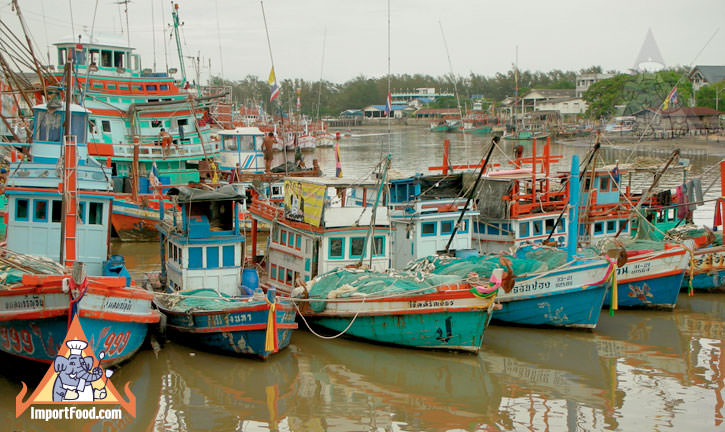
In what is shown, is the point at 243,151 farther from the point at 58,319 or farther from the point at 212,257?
the point at 58,319

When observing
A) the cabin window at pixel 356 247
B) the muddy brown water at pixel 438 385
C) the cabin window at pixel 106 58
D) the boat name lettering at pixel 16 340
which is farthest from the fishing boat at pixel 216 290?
the cabin window at pixel 106 58

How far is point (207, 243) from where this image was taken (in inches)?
728

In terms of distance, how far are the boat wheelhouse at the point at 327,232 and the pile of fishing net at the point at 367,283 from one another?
Result: 552mm

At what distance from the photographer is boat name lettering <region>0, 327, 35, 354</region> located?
15195 mm

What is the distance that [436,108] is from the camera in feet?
539

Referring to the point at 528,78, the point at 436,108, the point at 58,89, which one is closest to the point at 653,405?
the point at 58,89

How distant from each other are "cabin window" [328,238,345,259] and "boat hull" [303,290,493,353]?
1691 millimetres

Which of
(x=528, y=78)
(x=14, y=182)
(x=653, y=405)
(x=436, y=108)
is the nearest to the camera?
(x=653, y=405)

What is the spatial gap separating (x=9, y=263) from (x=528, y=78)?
18707cm

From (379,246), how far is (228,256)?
4.06 meters

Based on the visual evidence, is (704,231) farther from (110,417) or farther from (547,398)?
(110,417)

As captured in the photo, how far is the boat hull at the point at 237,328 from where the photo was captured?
16.7 metres

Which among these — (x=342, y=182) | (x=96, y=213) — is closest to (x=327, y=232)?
(x=342, y=182)

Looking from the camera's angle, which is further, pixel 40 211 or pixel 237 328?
pixel 40 211
